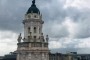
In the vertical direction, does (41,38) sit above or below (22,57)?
above

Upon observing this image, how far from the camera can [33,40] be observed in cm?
10294

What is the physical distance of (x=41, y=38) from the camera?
104 m

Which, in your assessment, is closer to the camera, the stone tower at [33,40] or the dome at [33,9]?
the stone tower at [33,40]

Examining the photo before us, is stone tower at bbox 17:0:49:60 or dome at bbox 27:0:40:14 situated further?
dome at bbox 27:0:40:14

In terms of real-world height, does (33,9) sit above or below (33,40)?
above

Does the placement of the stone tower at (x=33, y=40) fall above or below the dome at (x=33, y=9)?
below

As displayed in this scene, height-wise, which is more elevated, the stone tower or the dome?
the dome

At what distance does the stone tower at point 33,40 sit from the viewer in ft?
332

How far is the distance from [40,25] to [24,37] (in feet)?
24.2

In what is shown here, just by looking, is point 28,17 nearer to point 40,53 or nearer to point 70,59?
point 40,53

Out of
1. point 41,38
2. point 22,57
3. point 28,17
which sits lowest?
point 22,57

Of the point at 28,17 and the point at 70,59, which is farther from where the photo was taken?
the point at 70,59

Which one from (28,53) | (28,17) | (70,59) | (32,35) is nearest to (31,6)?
(28,17)

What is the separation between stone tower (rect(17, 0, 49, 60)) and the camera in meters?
101
